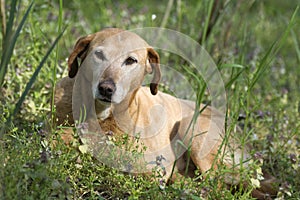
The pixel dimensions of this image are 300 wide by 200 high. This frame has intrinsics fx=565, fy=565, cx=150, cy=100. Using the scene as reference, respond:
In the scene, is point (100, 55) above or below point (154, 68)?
above

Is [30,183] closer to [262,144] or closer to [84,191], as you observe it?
[84,191]

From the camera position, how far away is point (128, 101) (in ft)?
12.3

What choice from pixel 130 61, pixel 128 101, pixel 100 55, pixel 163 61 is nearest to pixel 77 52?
pixel 100 55

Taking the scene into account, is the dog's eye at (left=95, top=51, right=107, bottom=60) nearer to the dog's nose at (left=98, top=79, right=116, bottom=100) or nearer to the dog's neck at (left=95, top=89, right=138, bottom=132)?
the dog's nose at (left=98, top=79, right=116, bottom=100)

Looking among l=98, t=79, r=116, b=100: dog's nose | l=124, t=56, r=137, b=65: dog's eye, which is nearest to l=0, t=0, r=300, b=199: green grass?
l=98, t=79, r=116, b=100: dog's nose

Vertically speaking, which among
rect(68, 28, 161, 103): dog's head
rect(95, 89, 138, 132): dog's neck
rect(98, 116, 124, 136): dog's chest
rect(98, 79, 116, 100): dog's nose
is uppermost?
rect(68, 28, 161, 103): dog's head

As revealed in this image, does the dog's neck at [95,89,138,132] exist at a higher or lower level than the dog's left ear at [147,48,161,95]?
lower

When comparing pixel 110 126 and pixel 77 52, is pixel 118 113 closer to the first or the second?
pixel 110 126

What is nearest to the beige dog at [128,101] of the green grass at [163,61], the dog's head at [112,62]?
the dog's head at [112,62]

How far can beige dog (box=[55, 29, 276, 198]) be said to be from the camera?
11.6 ft

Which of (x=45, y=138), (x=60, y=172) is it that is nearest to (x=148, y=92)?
(x=45, y=138)

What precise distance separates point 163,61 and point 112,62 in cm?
208

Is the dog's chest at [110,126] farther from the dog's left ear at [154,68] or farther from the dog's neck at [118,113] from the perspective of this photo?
the dog's left ear at [154,68]

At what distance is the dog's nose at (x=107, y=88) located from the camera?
11.2ft
